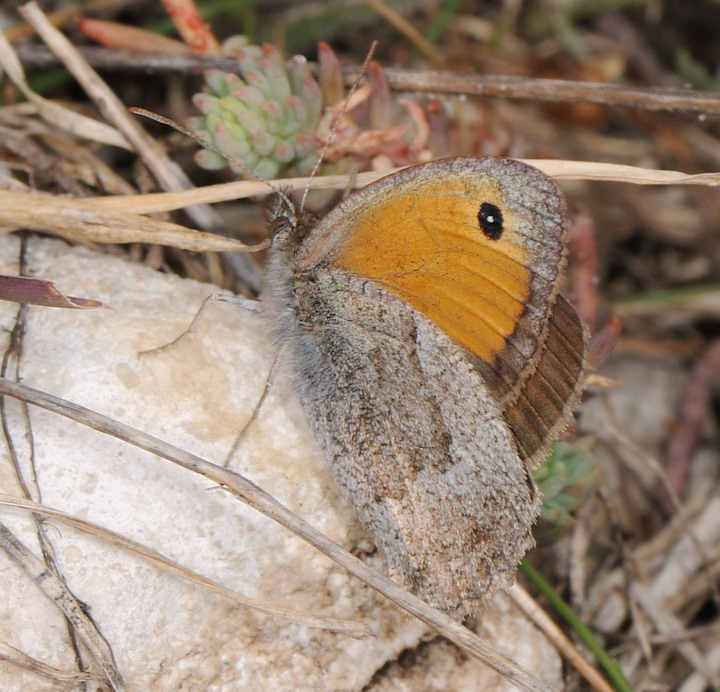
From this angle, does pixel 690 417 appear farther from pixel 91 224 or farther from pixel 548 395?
pixel 91 224

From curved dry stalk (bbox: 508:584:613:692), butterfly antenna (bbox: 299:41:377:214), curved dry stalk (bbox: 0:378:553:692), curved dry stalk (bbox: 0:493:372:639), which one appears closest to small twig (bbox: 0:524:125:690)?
curved dry stalk (bbox: 0:493:372:639)

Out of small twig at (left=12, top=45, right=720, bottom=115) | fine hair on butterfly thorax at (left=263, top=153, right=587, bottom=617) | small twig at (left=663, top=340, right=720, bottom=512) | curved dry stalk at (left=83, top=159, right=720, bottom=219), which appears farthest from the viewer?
small twig at (left=663, top=340, right=720, bottom=512)

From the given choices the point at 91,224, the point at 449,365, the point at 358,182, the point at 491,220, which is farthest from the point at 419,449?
the point at 91,224

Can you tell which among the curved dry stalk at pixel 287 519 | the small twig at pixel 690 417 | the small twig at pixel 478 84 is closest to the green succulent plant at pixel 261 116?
the small twig at pixel 478 84

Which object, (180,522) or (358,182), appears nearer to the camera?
(180,522)

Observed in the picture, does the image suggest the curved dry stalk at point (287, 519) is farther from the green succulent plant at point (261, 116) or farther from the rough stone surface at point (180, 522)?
the green succulent plant at point (261, 116)

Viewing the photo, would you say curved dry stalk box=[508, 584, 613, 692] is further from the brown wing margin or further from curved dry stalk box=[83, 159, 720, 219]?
curved dry stalk box=[83, 159, 720, 219]
